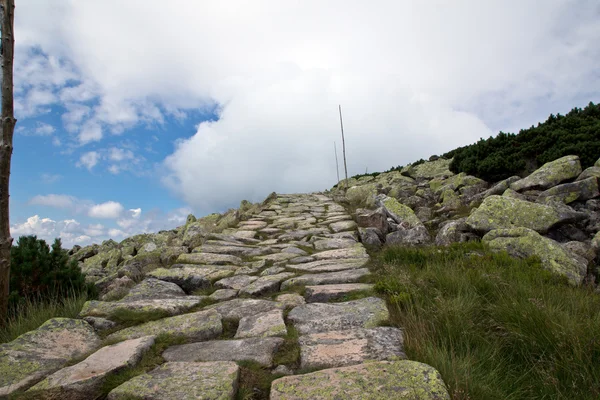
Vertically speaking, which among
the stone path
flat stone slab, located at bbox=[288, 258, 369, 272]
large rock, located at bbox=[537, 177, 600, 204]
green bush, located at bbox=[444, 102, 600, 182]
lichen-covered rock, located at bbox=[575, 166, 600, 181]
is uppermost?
green bush, located at bbox=[444, 102, 600, 182]

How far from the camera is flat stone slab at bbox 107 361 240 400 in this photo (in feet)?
6.37

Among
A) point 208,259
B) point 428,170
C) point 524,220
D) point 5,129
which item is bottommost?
point 208,259

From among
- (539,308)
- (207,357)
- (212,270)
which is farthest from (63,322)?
(539,308)

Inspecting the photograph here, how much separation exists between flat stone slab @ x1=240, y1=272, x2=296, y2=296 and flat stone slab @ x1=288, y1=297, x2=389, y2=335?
82 cm

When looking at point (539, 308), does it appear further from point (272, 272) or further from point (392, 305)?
point (272, 272)

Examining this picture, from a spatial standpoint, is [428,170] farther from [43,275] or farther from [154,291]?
[43,275]

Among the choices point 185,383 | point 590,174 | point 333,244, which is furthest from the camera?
point 590,174

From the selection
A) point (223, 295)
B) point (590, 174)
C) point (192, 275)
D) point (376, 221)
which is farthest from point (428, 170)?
point (223, 295)

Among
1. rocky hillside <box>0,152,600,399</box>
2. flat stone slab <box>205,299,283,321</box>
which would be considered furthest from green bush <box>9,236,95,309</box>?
flat stone slab <box>205,299,283,321</box>

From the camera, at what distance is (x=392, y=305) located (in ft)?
10.4

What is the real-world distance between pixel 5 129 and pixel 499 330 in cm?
467

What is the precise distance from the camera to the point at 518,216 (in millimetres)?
5750

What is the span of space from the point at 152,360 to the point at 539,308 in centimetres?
274

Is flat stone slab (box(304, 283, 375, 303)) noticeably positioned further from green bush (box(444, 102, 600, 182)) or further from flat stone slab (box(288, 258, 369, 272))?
green bush (box(444, 102, 600, 182))
